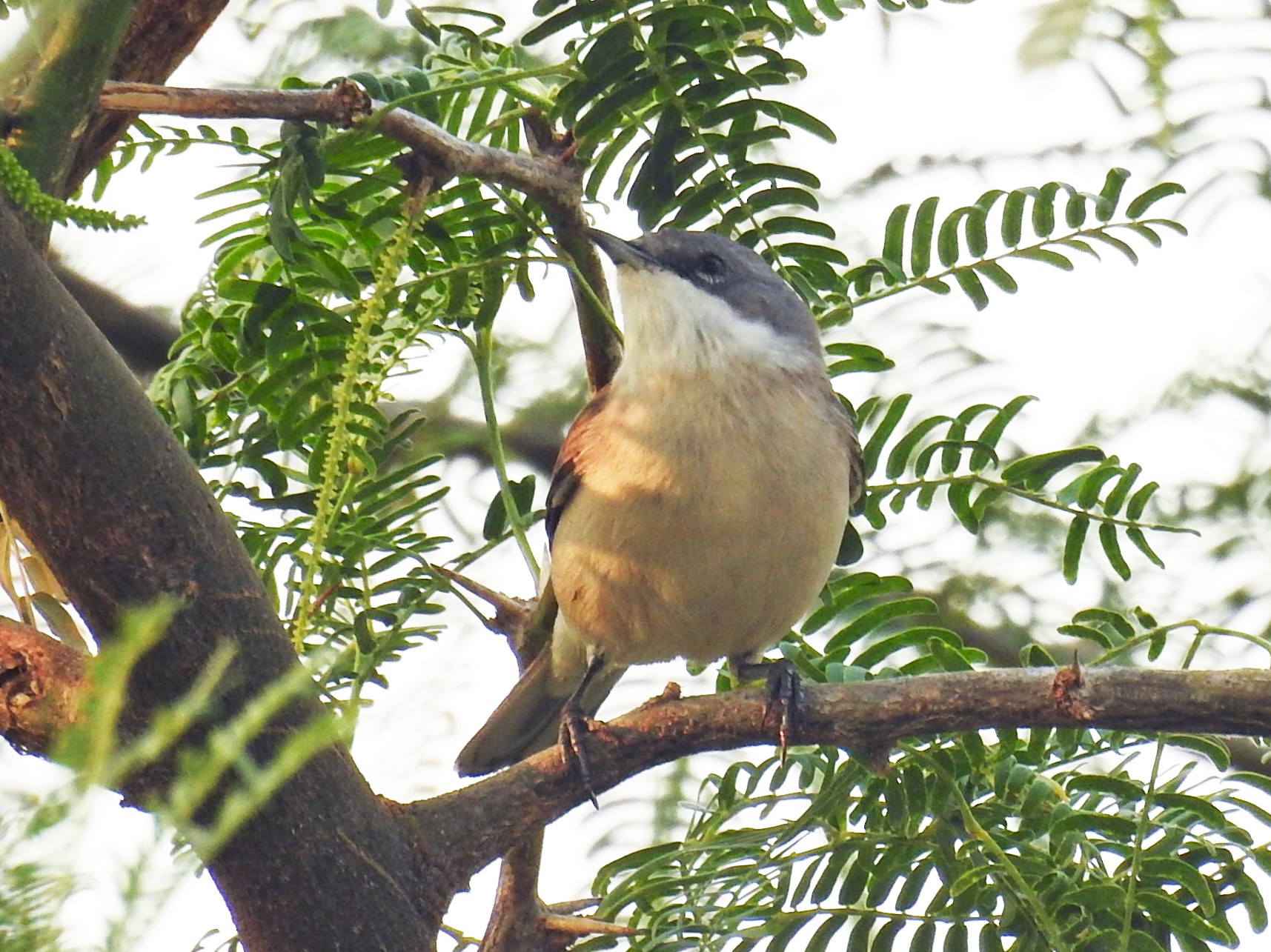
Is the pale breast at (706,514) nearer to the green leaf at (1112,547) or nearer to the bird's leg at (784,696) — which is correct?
the bird's leg at (784,696)

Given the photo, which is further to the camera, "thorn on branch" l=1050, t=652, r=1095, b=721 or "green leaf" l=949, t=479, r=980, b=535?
"green leaf" l=949, t=479, r=980, b=535

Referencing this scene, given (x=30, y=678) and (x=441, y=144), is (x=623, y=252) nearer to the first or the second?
A: (x=441, y=144)

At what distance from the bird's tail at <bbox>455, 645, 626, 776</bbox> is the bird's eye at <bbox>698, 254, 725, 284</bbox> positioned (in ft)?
3.74

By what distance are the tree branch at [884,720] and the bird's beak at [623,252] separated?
1226mm

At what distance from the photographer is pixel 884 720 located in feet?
8.48

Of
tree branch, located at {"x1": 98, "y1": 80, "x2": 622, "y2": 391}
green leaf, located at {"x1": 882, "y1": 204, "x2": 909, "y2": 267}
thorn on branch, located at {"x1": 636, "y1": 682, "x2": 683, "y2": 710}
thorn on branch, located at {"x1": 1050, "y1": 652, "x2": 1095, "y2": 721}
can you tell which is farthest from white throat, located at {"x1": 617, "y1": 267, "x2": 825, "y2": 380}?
thorn on branch, located at {"x1": 1050, "y1": 652, "x2": 1095, "y2": 721}

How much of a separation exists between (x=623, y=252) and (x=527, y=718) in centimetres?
137

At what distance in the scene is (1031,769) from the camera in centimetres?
273

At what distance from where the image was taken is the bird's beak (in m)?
3.47

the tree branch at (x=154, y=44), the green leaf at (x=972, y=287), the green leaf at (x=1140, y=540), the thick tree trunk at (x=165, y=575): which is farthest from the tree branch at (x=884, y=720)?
the tree branch at (x=154, y=44)

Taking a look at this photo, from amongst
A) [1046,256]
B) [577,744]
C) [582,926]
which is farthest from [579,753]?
[1046,256]

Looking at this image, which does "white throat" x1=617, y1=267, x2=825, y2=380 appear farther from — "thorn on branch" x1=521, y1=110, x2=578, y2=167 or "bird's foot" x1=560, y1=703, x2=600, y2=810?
"bird's foot" x1=560, y1=703, x2=600, y2=810

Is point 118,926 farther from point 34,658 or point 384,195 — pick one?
point 384,195

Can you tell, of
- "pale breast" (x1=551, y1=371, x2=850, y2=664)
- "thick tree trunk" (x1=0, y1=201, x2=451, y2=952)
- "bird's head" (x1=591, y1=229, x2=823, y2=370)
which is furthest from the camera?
"bird's head" (x1=591, y1=229, x2=823, y2=370)
